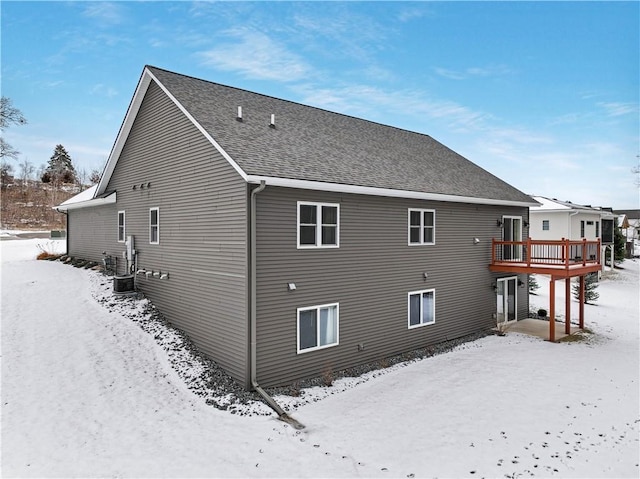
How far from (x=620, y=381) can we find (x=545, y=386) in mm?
2445

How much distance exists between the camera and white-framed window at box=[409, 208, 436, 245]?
12547 millimetres

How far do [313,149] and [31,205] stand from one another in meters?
47.9

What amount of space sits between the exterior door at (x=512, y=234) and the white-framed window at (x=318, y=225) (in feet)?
31.9

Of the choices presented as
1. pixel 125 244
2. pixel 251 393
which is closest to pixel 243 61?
pixel 125 244

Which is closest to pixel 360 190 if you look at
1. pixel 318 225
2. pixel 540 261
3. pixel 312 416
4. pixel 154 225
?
pixel 318 225

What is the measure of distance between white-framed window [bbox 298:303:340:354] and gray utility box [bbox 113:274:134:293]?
23.9 feet

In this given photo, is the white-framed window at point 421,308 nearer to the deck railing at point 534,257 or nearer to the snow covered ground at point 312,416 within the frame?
the snow covered ground at point 312,416

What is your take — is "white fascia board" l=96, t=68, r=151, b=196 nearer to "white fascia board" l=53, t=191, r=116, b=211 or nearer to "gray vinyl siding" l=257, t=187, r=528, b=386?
"white fascia board" l=53, t=191, r=116, b=211

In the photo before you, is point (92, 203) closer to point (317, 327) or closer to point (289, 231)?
point (289, 231)

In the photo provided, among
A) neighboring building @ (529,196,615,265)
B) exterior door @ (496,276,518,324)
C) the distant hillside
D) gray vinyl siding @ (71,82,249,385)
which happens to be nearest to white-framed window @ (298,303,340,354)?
gray vinyl siding @ (71,82,249,385)

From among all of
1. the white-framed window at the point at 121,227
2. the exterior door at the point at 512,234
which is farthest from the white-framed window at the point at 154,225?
the exterior door at the point at 512,234

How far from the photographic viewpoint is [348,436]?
7055 mm

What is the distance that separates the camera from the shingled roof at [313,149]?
9422 millimetres

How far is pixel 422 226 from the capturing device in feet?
41.9
